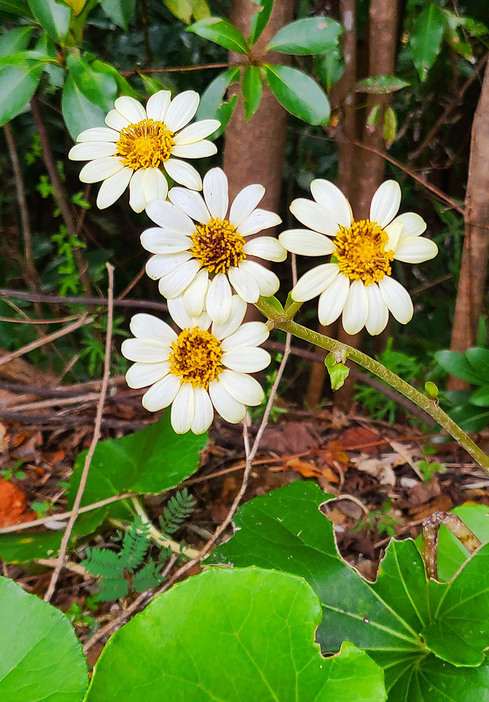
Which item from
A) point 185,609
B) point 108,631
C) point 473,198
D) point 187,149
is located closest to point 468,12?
point 473,198

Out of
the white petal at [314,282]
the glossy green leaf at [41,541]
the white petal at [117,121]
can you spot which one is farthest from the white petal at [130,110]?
the glossy green leaf at [41,541]

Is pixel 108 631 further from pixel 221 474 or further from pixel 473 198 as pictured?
pixel 473 198

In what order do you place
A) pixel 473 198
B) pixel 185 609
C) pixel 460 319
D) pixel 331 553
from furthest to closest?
pixel 460 319 < pixel 473 198 < pixel 331 553 < pixel 185 609

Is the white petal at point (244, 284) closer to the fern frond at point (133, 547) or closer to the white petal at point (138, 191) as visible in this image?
the white petal at point (138, 191)

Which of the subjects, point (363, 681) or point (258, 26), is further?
point (258, 26)

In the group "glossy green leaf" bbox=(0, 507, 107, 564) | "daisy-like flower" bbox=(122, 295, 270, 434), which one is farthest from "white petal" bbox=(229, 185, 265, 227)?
"glossy green leaf" bbox=(0, 507, 107, 564)

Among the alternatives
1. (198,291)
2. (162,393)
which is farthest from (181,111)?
(162,393)
